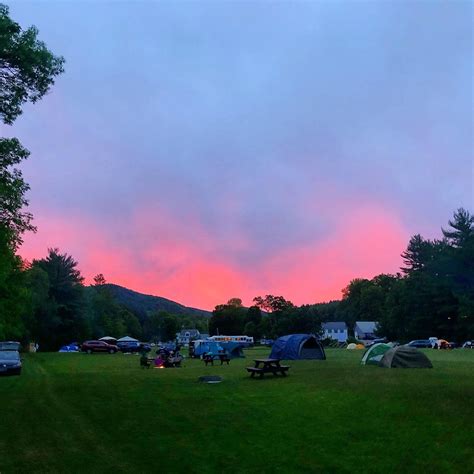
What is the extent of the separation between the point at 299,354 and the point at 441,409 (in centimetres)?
2196

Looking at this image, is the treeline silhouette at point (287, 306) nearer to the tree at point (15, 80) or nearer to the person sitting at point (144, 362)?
the person sitting at point (144, 362)

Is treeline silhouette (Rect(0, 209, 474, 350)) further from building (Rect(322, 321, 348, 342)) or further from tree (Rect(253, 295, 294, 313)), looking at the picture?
building (Rect(322, 321, 348, 342))

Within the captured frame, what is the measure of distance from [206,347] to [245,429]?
34055mm

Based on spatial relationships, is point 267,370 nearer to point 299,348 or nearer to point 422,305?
point 299,348

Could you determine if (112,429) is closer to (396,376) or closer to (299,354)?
(396,376)

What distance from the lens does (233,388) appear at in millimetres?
17062

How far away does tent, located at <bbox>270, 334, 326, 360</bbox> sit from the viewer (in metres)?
33.0

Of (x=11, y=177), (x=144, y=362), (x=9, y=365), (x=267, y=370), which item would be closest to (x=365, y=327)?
(x=144, y=362)

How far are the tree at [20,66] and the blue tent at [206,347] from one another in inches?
1142

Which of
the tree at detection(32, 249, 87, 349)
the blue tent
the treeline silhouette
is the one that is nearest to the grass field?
the treeline silhouette

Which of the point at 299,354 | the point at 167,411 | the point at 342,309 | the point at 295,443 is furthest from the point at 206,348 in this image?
the point at 342,309

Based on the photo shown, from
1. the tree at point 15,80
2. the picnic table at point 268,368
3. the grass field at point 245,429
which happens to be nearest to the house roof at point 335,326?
the picnic table at point 268,368

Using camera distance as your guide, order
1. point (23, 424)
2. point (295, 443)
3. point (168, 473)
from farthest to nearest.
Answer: point (23, 424) → point (295, 443) → point (168, 473)

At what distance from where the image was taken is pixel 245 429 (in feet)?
32.7
